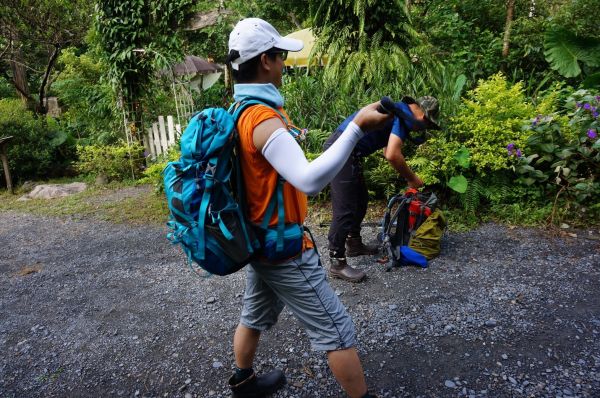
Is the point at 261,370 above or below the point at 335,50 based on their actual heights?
below

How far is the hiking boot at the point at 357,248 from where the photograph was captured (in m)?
4.13

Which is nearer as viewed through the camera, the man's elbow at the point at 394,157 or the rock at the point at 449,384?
the rock at the point at 449,384

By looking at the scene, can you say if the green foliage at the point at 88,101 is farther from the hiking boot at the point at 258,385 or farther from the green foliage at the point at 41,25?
the hiking boot at the point at 258,385

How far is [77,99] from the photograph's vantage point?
1060 cm

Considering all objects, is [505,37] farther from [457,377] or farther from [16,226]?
[16,226]

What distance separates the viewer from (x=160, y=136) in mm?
8180

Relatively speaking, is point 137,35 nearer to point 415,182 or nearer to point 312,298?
point 415,182

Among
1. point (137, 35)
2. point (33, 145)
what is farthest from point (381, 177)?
point (33, 145)

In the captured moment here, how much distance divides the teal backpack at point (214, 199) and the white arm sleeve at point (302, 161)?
21 cm

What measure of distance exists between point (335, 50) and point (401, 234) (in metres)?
3.66

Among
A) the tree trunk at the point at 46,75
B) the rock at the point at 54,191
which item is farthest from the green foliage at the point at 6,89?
the rock at the point at 54,191

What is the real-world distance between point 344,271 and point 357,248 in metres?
0.52

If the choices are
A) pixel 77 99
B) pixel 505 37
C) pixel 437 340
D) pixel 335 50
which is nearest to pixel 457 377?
pixel 437 340

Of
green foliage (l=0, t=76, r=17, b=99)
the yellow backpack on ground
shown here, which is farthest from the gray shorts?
green foliage (l=0, t=76, r=17, b=99)
